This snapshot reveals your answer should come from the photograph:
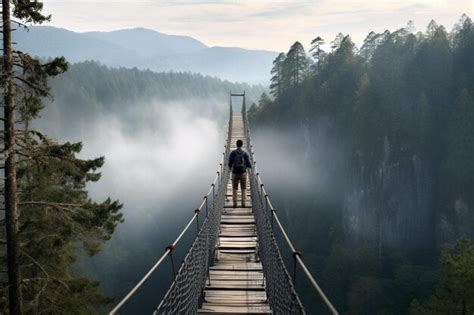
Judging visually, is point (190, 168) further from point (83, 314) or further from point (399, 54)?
point (83, 314)

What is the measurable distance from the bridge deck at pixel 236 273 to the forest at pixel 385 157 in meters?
37.9

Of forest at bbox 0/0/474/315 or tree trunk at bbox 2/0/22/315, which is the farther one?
forest at bbox 0/0/474/315

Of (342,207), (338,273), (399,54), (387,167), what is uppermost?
(399,54)

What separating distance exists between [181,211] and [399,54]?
65784 millimetres

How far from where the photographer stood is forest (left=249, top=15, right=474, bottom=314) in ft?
180

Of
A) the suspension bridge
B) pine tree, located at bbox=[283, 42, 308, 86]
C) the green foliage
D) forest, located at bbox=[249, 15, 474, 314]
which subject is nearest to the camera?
the suspension bridge

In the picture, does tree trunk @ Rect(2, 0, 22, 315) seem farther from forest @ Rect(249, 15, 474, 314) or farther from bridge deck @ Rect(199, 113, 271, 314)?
forest @ Rect(249, 15, 474, 314)

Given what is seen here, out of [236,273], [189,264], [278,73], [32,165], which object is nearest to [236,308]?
[189,264]

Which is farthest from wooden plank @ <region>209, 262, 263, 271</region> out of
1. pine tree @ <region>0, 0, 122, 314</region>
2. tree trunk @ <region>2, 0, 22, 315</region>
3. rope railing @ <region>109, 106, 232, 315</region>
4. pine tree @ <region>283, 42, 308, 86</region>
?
pine tree @ <region>283, 42, 308, 86</region>

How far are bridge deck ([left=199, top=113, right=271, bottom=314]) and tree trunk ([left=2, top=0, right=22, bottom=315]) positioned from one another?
3.81 m

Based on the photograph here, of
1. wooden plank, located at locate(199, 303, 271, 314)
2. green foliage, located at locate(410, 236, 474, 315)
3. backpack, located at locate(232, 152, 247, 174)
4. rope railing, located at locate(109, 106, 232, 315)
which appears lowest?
green foliage, located at locate(410, 236, 474, 315)

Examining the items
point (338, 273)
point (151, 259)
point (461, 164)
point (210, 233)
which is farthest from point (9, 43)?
point (151, 259)

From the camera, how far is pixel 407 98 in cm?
6769

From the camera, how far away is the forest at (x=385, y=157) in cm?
5481
